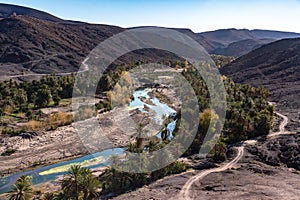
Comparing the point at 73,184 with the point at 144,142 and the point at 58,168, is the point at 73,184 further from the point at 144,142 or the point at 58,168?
the point at 144,142

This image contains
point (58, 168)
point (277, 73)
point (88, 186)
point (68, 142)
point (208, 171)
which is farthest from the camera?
point (277, 73)

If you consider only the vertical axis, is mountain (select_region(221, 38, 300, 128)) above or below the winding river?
above

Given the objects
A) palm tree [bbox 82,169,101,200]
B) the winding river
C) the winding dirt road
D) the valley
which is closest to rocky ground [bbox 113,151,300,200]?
the valley

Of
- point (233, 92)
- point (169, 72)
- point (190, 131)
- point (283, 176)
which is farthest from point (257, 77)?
point (283, 176)

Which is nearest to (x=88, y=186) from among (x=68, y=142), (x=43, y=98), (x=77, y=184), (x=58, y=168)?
(x=77, y=184)

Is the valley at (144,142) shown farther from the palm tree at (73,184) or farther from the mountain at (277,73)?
the mountain at (277,73)

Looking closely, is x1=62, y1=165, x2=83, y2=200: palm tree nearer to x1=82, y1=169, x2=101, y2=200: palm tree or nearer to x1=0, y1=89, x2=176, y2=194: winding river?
x1=82, y1=169, x2=101, y2=200: palm tree

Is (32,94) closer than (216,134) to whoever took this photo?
No

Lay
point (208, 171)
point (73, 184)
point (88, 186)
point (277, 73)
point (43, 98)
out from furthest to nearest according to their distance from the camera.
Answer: point (277, 73)
point (43, 98)
point (208, 171)
point (88, 186)
point (73, 184)

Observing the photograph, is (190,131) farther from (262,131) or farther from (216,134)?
(262,131)
